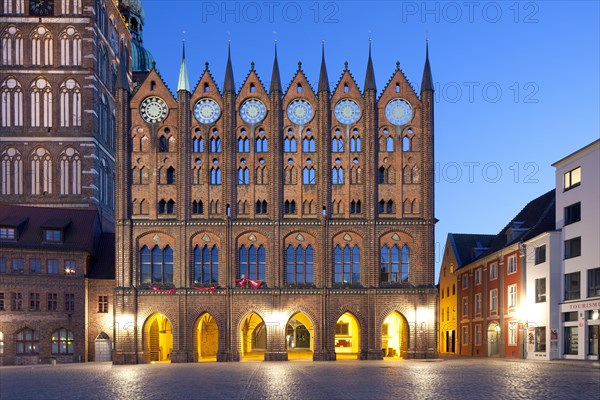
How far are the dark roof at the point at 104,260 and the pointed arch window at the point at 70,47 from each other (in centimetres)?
2144

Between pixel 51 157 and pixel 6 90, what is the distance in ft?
28.1

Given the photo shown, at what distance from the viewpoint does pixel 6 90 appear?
8606cm

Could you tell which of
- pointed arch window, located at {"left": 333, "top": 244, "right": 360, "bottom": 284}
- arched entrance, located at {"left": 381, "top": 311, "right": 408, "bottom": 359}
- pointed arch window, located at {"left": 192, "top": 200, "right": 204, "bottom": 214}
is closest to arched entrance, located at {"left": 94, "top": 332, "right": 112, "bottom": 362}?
pointed arch window, located at {"left": 192, "top": 200, "right": 204, "bottom": 214}

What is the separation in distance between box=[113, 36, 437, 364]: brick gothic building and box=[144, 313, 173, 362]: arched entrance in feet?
1.06

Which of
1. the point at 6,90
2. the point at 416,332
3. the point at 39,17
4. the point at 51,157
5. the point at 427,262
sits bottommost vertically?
the point at 416,332

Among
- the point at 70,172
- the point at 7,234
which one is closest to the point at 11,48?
the point at 70,172

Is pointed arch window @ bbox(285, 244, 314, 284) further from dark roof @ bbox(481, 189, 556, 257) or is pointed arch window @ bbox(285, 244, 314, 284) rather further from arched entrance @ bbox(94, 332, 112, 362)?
arched entrance @ bbox(94, 332, 112, 362)

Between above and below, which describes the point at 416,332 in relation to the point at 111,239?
below

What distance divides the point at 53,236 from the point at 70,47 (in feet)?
80.9

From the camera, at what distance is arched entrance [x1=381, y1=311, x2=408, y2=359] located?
68.1 m

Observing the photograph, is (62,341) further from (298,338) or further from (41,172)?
(298,338)

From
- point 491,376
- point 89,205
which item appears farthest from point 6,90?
point 491,376

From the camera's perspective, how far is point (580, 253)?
193 ft

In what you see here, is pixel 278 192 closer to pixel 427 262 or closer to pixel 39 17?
pixel 427 262
